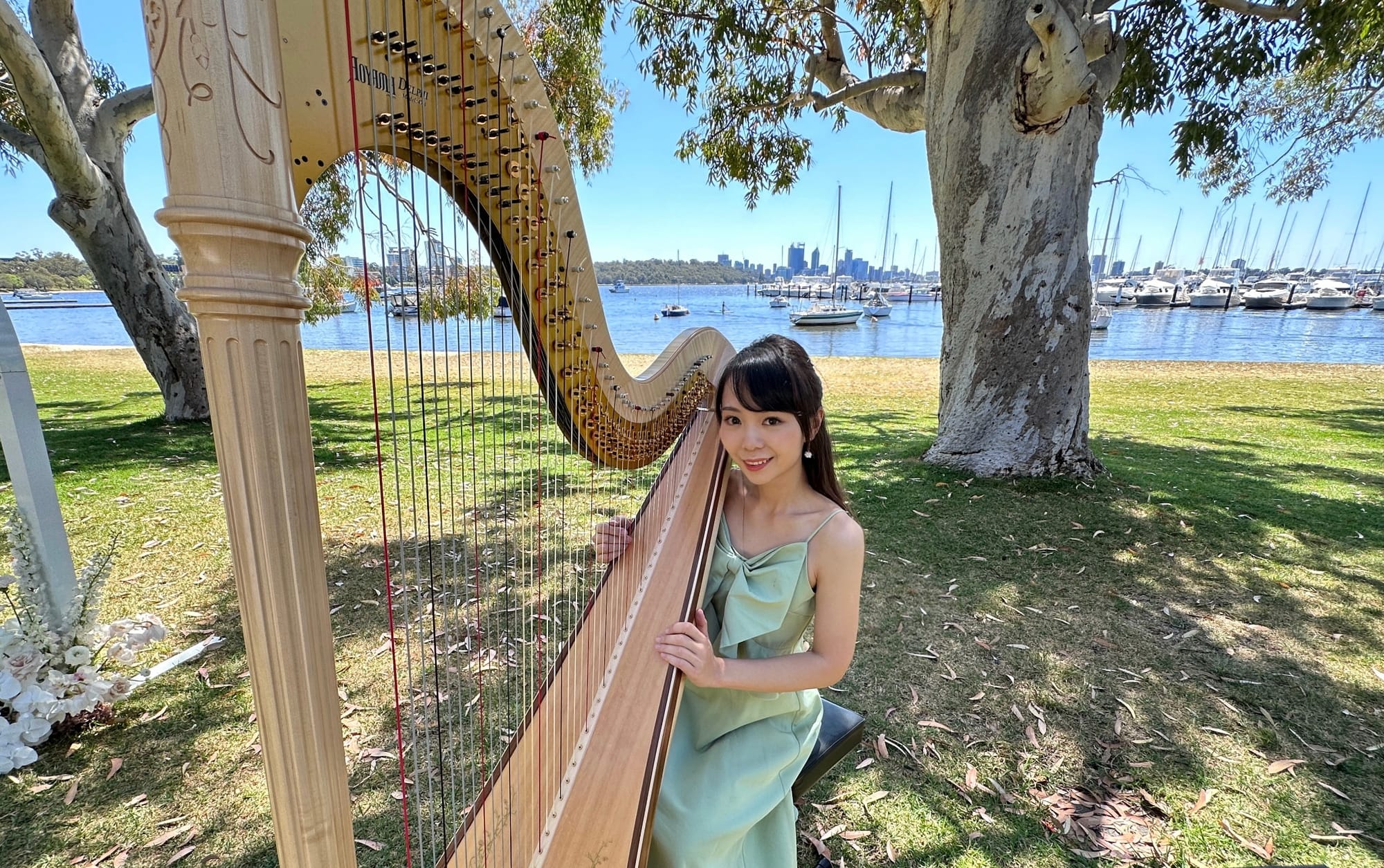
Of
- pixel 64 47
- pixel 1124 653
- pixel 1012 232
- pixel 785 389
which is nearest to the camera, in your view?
pixel 785 389

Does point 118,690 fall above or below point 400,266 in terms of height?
below

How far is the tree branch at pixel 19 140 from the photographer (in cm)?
635

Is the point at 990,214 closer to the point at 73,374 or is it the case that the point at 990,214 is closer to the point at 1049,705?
the point at 1049,705

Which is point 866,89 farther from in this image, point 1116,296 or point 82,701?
point 1116,296

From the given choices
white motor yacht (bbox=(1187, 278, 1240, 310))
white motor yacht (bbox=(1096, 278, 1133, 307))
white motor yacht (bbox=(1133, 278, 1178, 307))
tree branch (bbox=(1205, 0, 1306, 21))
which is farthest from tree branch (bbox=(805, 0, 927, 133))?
white motor yacht (bbox=(1133, 278, 1178, 307))

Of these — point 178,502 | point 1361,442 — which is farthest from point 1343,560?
point 178,502

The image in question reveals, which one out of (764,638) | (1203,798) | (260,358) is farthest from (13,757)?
(1203,798)

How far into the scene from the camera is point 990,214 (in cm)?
532

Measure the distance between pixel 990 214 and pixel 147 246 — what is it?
343 inches

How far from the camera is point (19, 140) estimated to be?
6.39m

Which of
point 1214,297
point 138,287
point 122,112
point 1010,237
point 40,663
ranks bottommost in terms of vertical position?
point 40,663

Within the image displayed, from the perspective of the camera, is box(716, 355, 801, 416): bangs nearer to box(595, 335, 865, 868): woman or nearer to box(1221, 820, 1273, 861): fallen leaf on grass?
box(595, 335, 865, 868): woman

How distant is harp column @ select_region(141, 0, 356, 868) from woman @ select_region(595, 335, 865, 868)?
3.21ft

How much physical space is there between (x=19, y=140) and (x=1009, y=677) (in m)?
9.82
